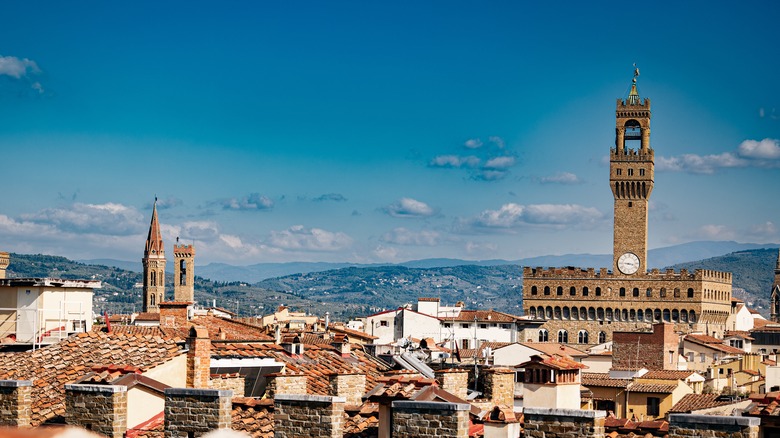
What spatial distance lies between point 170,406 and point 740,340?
8285 centimetres

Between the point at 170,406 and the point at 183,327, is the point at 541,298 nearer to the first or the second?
the point at 183,327

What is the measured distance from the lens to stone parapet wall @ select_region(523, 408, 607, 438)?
1084cm

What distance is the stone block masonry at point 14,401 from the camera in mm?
12906

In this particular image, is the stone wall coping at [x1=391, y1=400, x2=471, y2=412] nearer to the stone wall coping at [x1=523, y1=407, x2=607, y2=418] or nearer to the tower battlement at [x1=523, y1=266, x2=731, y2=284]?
the stone wall coping at [x1=523, y1=407, x2=607, y2=418]

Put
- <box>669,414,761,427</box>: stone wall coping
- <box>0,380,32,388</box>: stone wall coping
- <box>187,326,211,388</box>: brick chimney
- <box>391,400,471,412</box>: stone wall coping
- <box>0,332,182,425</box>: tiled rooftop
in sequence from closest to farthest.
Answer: <box>669,414,761,427</box>: stone wall coping, <box>391,400,471,412</box>: stone wall coping, <box>0,380,32,388</box>: stone wall coping, <box>0,332,182,425</box>: tiled rooftop, <box>187,326,211,388</box>: brick chimney

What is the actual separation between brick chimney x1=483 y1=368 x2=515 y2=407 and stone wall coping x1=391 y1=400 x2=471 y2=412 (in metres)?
8.42

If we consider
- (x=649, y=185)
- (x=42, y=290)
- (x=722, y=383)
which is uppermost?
(x=649, y=185)

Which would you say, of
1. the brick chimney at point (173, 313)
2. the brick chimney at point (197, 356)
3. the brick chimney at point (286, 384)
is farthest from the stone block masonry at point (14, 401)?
the brick chimney at point (173, 313)

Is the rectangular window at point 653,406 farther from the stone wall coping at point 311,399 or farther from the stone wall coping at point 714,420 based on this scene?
the stone wall coping at point 714,420

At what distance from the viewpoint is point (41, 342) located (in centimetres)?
2155

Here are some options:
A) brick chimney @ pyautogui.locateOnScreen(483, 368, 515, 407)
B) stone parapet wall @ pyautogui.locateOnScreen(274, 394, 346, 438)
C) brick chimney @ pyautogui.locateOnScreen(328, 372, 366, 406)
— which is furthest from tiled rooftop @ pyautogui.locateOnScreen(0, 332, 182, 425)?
brick chimney @ pyautogui.locateOnScreen(483, 368, 515, 407)

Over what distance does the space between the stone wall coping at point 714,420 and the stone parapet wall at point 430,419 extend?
68.5 inches

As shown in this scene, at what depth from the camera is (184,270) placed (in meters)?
158

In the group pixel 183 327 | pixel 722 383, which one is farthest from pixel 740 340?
pixel 183 327
